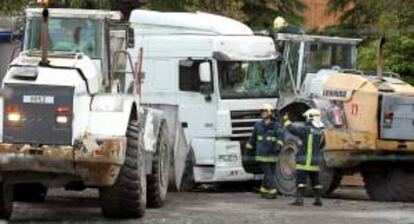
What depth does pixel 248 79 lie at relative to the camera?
17.8 m

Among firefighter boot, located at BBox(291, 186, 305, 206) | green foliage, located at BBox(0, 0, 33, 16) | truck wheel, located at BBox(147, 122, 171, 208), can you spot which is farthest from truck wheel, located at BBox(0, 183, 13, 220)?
green foliage, located at BBox(0, 0, 33, 16)

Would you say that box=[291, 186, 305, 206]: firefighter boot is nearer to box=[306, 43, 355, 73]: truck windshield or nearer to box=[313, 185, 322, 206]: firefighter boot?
box=[313, 185, 322, 206]: firefighter boot

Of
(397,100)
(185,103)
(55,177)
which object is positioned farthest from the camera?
(185,103)

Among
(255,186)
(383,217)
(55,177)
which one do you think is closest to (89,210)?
(55,177)

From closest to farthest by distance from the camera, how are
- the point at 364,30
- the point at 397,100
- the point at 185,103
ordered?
the point at 397,100 < the point at 185,103 < the point at 364,30

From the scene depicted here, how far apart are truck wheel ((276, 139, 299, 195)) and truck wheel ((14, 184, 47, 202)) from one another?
14.2ft

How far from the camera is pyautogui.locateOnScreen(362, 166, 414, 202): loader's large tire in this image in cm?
1609

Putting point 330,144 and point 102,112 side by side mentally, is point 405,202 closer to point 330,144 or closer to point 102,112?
point 330,144

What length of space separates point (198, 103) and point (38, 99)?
6.59 meters

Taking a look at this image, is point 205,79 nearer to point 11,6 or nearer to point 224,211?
point 224,211

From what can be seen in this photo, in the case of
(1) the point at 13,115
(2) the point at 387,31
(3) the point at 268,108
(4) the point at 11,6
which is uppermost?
(4) the point at 11,6

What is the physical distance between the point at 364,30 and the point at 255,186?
951 cm

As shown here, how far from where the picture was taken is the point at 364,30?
26.4 meters

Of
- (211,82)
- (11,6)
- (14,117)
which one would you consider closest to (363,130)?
(211,82)
